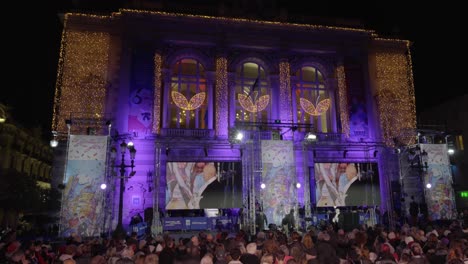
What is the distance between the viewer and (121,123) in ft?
79.0

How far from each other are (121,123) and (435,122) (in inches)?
1300

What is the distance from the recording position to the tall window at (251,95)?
26.1 metres

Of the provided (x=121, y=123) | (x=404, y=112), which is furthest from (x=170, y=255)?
(x=404, y=112)

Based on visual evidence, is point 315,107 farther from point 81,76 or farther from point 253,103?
point 81,76

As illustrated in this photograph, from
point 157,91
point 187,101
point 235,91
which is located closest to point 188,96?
point 187,101

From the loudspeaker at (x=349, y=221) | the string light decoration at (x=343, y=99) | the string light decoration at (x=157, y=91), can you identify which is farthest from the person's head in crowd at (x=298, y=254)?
the string light decoration at (x=343, y=99)

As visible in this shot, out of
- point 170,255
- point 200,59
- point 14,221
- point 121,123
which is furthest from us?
point 14,221

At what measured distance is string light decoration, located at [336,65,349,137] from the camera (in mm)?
26827

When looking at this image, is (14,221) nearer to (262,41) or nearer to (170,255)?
(262,41)

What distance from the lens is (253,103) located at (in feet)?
86.3

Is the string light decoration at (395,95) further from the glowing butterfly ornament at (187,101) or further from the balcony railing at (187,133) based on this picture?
the glowing butterfly ornament at (187,101)

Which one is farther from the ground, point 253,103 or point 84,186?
point 253,103

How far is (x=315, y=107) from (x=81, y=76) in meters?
16.2

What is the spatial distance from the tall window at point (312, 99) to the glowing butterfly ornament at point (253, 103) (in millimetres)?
2280
